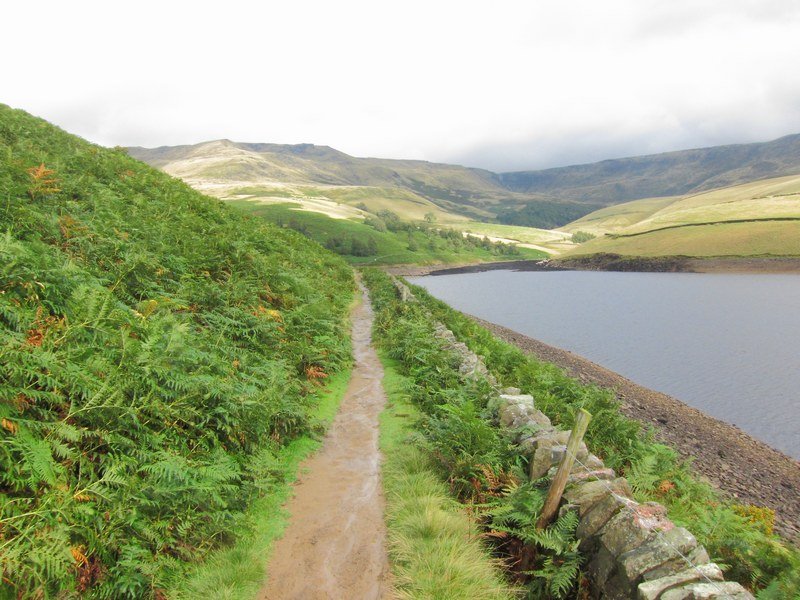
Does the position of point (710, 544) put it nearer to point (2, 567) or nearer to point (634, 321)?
point (2, 567)

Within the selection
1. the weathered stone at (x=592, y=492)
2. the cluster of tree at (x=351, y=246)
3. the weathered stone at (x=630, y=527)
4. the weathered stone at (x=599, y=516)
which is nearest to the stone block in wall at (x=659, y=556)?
the weathered stone at (x=630, y=527)

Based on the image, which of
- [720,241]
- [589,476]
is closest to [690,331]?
[589,476]

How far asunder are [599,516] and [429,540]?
260 centimetres

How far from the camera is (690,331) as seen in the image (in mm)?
41625

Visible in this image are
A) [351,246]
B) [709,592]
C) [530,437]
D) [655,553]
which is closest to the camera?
[709,592]

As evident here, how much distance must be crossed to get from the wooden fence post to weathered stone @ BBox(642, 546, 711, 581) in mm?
1662

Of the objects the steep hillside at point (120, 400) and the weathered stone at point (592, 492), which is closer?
the steep hillside at point (120, 400)

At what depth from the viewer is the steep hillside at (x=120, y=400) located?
502cm

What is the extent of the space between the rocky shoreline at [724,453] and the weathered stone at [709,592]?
872 cm

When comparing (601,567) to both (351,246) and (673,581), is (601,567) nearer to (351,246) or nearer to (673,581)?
(673,581)

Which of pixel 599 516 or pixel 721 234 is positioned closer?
pixel 599 516

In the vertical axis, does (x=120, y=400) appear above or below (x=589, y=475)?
above

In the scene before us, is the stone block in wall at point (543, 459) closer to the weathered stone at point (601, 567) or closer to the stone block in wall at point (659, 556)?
the weathered stone at point (601, 567)

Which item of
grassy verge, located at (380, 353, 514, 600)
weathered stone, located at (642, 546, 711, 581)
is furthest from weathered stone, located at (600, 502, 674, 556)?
grassy verge, located at (380, 353, 514, 600)
